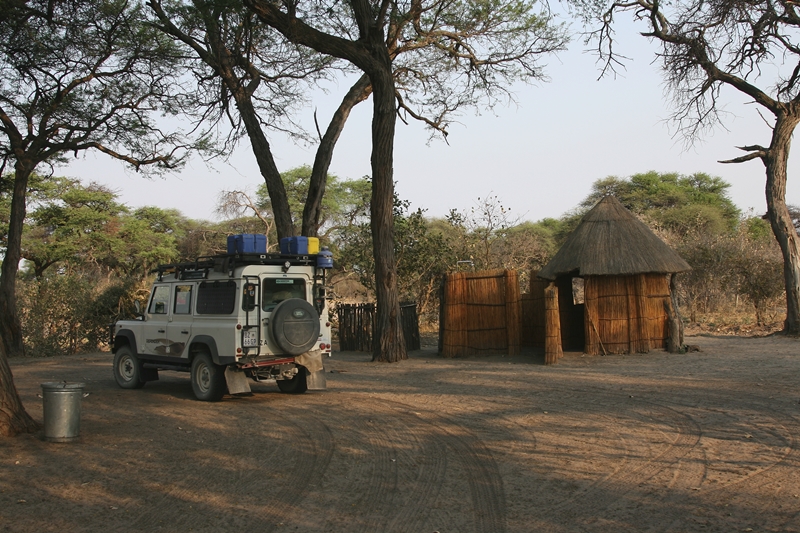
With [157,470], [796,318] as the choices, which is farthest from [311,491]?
[796,318]

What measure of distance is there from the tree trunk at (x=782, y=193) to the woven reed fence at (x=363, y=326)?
9.86 m

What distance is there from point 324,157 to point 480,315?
6636 millimetres

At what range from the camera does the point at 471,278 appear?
17.2 m

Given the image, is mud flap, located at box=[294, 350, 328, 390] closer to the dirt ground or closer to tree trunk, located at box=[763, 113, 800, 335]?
the dirt ground

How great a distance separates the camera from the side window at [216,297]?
10812 mm

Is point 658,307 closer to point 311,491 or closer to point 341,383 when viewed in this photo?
point 341,383

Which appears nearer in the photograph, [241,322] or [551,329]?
[241,322]

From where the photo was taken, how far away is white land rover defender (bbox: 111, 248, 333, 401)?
1070cm

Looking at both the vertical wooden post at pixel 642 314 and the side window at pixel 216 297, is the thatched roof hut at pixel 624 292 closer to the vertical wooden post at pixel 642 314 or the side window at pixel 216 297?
the vertical wooden post at pixel 642 314

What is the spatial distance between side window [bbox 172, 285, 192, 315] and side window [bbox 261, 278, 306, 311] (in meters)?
1.55

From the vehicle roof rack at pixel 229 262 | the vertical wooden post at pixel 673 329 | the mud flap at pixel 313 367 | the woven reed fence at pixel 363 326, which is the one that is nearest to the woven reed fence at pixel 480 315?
the woven reed fence at pixel 363 326

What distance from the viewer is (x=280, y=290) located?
11125mm

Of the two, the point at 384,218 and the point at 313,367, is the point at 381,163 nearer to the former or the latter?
the point at 384,218

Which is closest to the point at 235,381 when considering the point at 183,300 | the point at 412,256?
the point at 183,300
